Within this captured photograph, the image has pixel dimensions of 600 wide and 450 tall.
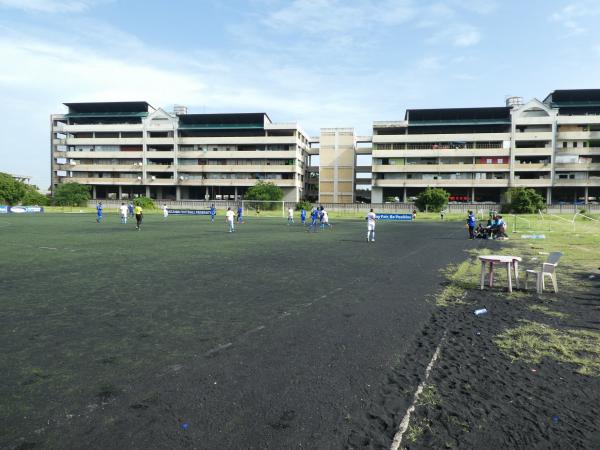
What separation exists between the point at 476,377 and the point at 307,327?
2.67 metres

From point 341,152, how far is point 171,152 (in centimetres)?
3386

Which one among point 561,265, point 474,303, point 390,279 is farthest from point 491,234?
point 474,303

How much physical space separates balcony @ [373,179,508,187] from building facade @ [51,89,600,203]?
18 cm

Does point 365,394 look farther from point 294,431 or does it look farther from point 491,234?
point 491,234

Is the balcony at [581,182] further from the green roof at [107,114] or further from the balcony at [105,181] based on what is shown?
the green roof at [107,114]

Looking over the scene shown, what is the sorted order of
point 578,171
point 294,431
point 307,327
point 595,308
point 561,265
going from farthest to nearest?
point 578,171 → point 561,265 → point 595,308 → point 307,327 → point 294,431

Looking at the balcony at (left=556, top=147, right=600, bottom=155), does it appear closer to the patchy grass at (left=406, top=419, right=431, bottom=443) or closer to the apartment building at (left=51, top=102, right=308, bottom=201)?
the apartment building at (left=51, top=102, right=308, bottom=201)

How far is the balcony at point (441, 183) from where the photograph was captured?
6906 centimetres

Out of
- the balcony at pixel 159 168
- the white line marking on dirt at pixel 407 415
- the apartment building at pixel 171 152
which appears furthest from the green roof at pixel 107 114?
the white line marking on dirt at pixel 407 415

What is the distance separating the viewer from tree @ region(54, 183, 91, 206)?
7125cm

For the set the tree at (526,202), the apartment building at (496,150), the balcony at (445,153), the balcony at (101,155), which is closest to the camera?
the tree at (526,202)

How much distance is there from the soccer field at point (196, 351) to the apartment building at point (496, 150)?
64.7 m

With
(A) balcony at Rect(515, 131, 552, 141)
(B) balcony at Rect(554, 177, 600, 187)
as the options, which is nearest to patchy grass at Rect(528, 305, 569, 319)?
(A) balcony at Rect(515, 131, 552, 141)

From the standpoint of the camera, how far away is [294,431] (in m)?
3.52
